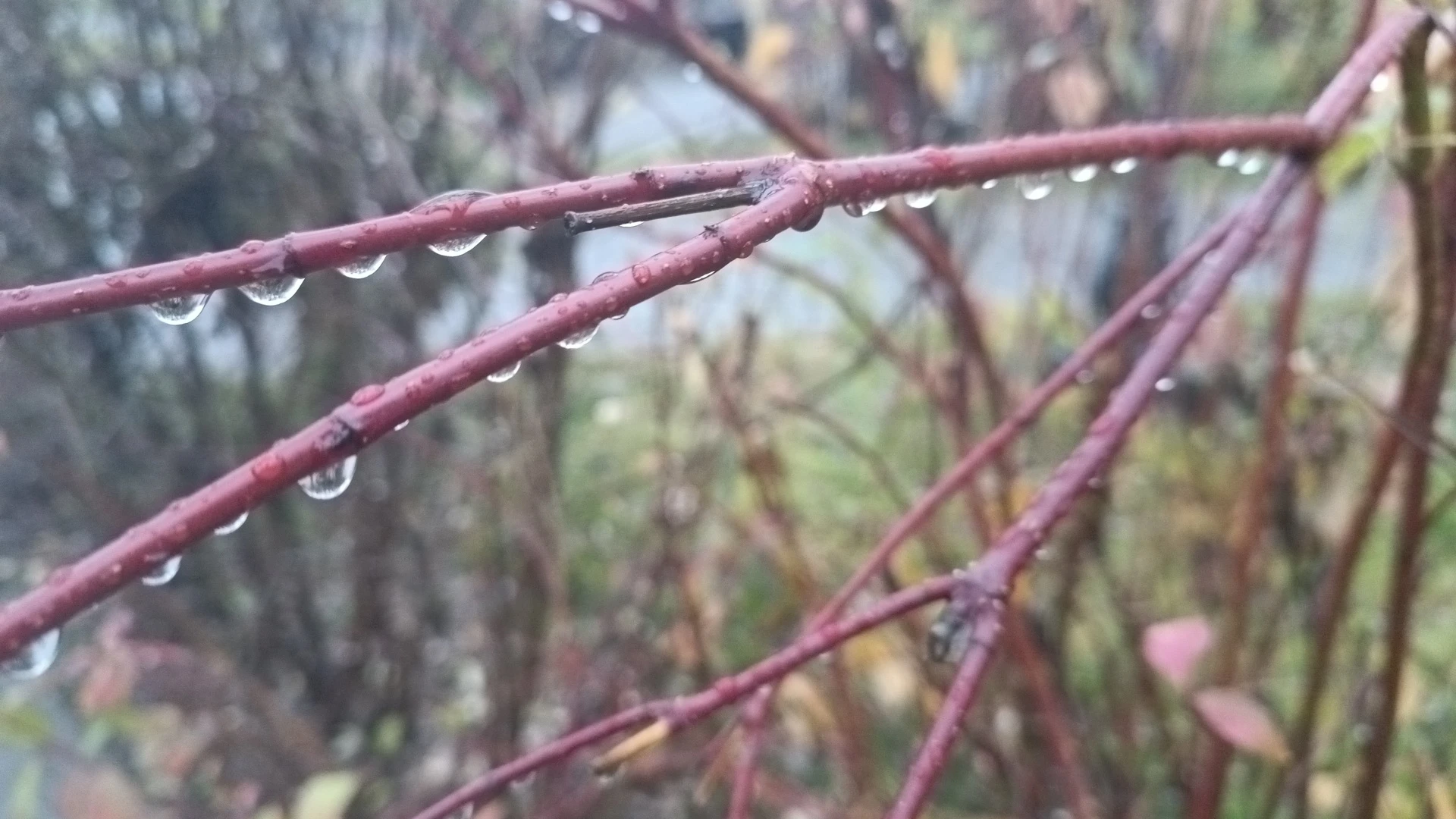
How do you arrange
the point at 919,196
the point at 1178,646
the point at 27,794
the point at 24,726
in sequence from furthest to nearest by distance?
the point at 27,794, the point at 24,726, the point at 1178,646, the point at 919,196

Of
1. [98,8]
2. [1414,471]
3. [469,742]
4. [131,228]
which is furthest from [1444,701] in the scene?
[98,8]

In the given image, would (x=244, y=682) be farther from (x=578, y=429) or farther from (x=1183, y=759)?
(x=1183, y=759)

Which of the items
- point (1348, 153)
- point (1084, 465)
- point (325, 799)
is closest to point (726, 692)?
point (1084, 465)

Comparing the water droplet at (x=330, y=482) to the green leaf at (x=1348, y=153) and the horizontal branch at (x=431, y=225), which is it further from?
the green leaf at (x=1348, y=153)

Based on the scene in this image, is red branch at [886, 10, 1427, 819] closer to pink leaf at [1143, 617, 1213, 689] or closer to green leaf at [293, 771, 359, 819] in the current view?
pink leaf at [1143, 617, 1213, 689]

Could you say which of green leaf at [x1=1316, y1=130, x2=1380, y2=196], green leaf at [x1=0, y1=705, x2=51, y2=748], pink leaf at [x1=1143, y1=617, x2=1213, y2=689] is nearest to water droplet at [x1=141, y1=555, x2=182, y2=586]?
green leaf at [x1=1316, y1=130, x2=1380, y2=196]

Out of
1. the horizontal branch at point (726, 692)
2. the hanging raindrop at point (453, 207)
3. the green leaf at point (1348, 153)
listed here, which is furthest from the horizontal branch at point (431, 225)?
the green leaf at point (1348, 153)

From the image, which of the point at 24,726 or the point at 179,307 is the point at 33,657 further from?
the point at 24,726
